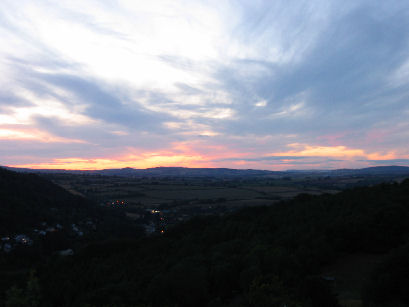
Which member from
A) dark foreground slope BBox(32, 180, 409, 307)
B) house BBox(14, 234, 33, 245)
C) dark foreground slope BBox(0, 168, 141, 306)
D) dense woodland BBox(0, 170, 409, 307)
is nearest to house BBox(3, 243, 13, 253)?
dark foreground slope BBox(0, 168, 141, 306)

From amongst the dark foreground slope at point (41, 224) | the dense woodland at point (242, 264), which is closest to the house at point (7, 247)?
the dark foreground slope at point (41, 224)

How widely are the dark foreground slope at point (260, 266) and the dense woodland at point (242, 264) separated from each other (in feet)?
0.23

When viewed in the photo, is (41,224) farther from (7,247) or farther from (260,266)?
(260,266)

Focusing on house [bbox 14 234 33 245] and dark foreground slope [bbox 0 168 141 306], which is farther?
house [bbox 14 234 33 245]

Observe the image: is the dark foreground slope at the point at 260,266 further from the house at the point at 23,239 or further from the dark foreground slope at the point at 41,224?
the house at the point at 23,239

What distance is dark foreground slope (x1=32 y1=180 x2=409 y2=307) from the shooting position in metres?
12.5

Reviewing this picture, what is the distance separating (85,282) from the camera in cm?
2425

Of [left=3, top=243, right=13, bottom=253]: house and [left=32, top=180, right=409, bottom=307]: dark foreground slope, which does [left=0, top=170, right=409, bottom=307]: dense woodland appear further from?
[left=3, top=243, right=13, bottom=253]: house

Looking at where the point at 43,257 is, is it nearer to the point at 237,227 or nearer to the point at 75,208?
the point at 75,208

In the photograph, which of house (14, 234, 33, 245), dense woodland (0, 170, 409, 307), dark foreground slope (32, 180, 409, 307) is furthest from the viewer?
house (14, 234, 33, 245)

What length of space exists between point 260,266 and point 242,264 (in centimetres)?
225

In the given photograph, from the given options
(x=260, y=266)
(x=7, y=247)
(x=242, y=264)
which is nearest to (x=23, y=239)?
(x=7, y=247)

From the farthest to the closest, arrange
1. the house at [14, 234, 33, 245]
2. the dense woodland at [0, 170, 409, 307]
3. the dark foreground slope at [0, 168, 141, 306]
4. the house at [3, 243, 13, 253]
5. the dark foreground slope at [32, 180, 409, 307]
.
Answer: the house at [14, 234, 33, 245]
the dark foreground slope at [0, 168, 141, 306]
the house at [3, 243, 13, 253]
the dense woodland at [0, 170, 409, 307]
the dark foreground slope at [32, 180, 409, 307]

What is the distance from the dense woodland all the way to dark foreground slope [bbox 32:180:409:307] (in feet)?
0.23
